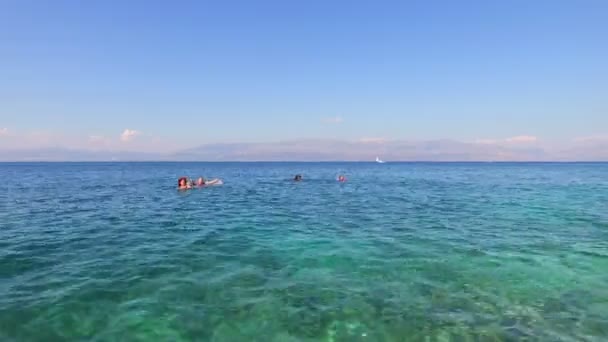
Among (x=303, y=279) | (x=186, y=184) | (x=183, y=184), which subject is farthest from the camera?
(x=186, y=184)

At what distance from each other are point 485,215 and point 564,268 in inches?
538

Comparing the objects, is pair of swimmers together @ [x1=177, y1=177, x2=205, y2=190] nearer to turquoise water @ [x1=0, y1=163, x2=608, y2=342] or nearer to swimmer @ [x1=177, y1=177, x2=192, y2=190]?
swimmer @ [x1=177, y1=177, x2=192, y2=190]

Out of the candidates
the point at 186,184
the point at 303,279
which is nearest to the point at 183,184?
the point at 186,184

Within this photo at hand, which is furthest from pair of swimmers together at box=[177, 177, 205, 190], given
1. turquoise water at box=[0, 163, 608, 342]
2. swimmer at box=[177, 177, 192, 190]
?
turquoise water at box=[0, 163, 608, 342]

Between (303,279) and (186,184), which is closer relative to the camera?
(303,279)

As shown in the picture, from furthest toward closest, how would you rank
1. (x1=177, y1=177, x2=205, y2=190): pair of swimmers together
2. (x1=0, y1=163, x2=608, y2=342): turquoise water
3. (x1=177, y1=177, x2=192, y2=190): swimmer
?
(x1=177, y1=177, x2=205, y2=190): pair of swimmers together → (x1=177, y1=177, x2=192, y2=190): swimmer → (x1=0, y1=163, x2=608, y2=342): turquoise water

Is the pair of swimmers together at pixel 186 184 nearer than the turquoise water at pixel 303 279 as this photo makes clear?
No

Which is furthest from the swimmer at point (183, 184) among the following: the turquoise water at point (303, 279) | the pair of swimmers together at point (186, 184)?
the turquoise water at point (303, 279)

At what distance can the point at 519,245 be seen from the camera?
17.5 m

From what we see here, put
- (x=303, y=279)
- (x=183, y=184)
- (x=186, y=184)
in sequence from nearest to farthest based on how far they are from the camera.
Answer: (x=303, y=279)
(x=183, y=184)
(x=186, y=184)

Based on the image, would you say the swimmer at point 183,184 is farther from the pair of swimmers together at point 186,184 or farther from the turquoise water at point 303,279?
the turquoise water at point 303,279

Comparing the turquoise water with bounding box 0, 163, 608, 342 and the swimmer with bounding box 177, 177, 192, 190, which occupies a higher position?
the swimmer with bounding box 177, 177, 192, 190

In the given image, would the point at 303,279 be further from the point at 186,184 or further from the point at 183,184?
the point at 186,184

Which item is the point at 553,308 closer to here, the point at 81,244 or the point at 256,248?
the point at 256,248
